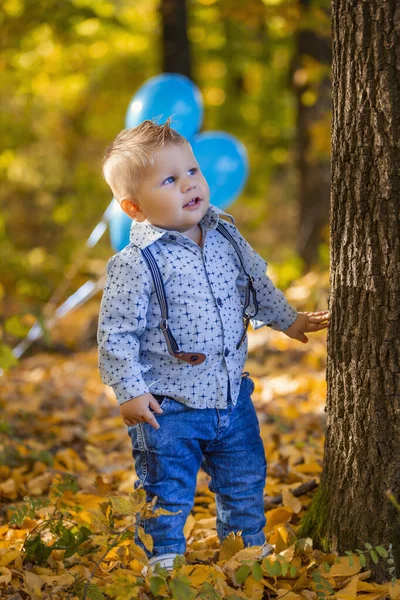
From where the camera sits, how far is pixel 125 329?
207 cm

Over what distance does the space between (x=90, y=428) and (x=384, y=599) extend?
8.18 ft

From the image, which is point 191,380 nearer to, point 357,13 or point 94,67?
point 357,13

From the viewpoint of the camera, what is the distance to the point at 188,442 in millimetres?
2203

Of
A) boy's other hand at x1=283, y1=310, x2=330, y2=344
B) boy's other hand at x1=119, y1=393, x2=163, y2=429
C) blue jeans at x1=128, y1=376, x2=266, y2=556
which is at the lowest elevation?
blue jeans at x1=128, y1=376, x2=266, y2=556

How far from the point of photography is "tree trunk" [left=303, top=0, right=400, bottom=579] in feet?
6.40

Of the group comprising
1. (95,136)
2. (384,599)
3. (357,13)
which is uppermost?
(95,136)

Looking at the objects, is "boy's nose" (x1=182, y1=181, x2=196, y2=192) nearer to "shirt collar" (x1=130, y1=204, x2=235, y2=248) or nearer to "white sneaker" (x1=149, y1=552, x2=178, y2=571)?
"shirt collar" (x1=130, y1=204, x2=235, y2=248)

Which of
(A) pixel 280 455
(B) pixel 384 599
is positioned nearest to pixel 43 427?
(A) pixel 280 455

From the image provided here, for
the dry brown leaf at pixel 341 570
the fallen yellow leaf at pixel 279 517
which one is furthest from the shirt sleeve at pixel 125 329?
the fallen yellow leaf at pixel 279 517

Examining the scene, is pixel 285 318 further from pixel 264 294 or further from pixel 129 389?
pixel 129 389

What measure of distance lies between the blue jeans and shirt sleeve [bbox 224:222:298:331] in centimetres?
23

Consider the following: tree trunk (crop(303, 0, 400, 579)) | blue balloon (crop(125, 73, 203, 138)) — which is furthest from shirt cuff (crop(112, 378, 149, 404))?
blue balloon (crop(125, 73, 203, 138))

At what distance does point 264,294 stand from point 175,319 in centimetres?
39

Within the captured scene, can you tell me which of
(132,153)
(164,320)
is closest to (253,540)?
(164,320)
